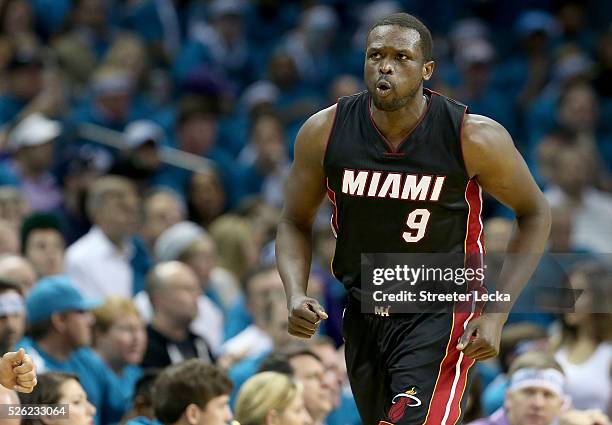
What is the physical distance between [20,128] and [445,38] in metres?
6.31

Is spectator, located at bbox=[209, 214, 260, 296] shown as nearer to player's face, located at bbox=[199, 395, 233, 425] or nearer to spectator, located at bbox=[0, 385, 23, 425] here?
player's face, located at bbox=[199, 395, 233, 425]

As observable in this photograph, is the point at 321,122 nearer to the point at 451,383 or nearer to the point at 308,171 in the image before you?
the point at 308,171

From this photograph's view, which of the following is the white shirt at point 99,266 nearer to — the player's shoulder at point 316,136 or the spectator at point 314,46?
the player's shoulder at point 316,136

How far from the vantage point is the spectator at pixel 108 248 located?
28.7 feet

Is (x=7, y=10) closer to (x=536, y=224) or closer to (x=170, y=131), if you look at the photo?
(x=170, y=131)

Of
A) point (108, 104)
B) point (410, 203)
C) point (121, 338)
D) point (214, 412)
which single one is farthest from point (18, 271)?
point (108, 104)

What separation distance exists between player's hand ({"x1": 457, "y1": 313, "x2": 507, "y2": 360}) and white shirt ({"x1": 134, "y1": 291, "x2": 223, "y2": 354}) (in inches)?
142

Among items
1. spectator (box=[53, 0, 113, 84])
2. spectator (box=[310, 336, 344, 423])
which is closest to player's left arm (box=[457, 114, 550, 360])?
spectator (box=[310, 336, 344, 423])

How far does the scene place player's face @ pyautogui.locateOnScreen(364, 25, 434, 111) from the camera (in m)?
4.69

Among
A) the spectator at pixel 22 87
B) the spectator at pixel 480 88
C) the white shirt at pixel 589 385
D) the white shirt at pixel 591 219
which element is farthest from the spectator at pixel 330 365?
the spectator at pixel 480 88

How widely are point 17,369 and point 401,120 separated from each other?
172 cm

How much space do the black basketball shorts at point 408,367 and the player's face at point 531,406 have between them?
1476mm

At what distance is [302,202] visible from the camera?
5.13m

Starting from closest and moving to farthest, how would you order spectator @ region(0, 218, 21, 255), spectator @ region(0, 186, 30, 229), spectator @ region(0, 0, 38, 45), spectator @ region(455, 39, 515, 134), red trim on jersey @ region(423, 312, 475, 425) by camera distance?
red trim on jersey @ region(423, 312, 475, 425)
spectator @ region(0, 218, 21, 255)
spectator @ region(0, 186, 30, 229)
spectator @ region(0, 0, 38, 45)
spectator @ region(455, 39, 515, 134)
